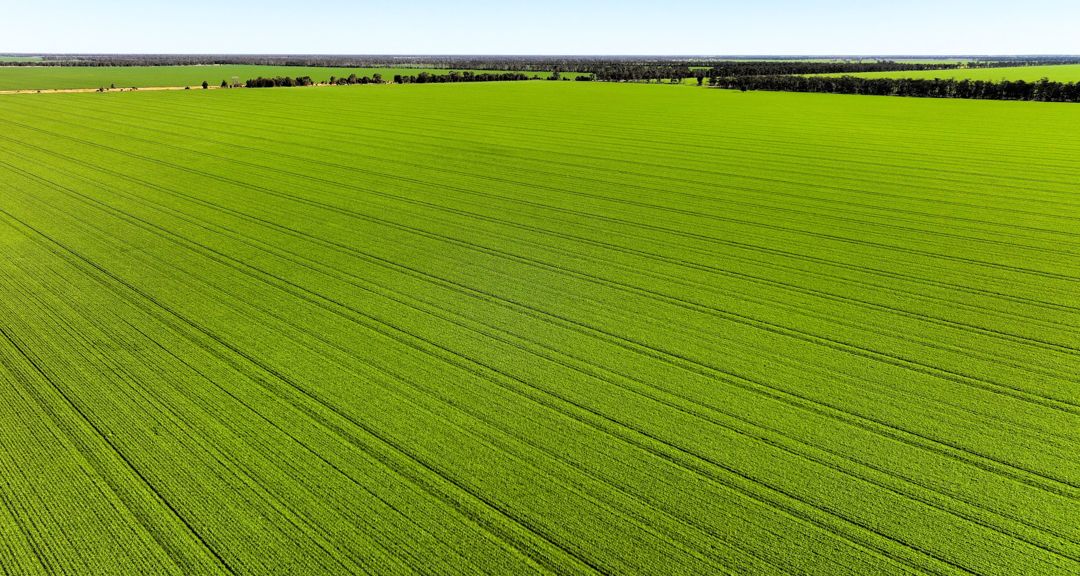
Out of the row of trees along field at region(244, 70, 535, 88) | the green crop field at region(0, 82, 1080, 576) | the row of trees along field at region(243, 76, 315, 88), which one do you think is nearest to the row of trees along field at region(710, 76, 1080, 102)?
the green crop field at region(0, 82, 1080, 576)

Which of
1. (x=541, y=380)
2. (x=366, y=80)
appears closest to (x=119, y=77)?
(x=366, y=80)

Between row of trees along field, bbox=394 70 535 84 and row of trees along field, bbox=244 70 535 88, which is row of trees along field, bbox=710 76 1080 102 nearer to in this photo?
row of trees along field, bbox=394 70 535 84

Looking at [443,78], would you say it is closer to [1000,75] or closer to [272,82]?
[272,82]

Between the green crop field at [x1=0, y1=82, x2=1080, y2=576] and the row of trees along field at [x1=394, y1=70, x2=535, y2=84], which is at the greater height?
the row of trees along field at [x1=394, y1=70, x2=535, y2=84]

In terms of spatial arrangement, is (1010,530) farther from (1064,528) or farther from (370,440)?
(370,440)

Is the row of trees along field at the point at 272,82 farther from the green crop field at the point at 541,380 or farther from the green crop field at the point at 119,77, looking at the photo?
the green crop field at the point at 541,380

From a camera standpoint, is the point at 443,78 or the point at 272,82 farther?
the point at 443,78
